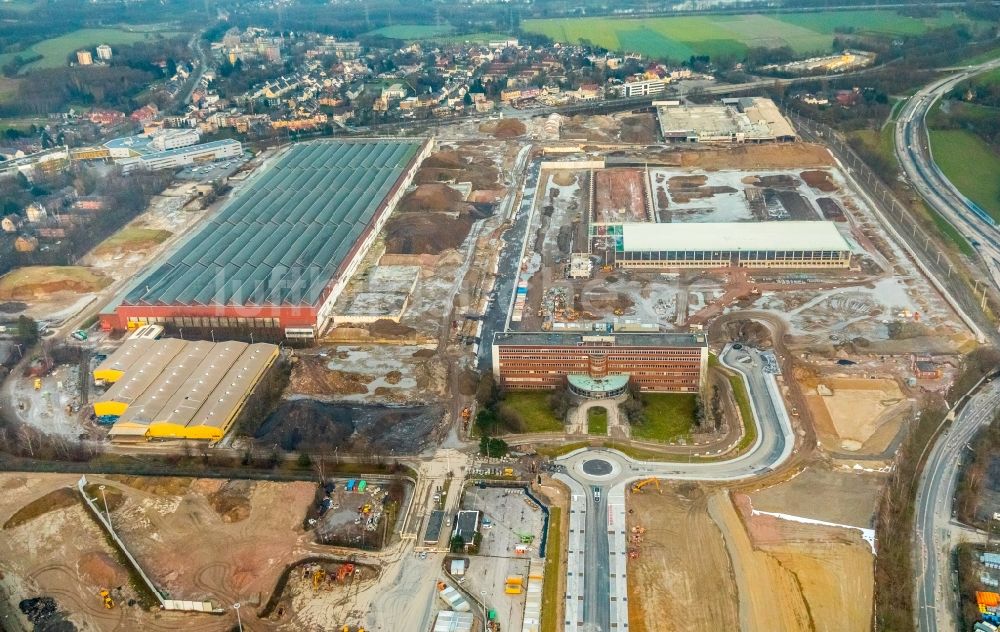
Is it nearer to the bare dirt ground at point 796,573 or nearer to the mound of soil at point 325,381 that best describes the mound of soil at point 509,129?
the mound of soil at point 325,381

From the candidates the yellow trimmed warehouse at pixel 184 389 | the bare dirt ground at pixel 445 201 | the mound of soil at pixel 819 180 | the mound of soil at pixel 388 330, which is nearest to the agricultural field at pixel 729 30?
the bare dirt ground at pixel 445 201

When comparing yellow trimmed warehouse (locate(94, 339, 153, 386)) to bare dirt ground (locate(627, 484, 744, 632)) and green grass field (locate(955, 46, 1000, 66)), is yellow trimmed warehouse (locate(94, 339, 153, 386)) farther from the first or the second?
green grass field (locate(955, 46, 1000, 66))

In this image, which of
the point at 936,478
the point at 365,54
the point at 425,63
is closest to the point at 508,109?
the point at 425,63

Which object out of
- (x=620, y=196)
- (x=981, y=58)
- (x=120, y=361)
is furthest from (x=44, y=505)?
(x=981, y=58)

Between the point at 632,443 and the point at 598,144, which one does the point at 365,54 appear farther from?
the point at 632,443

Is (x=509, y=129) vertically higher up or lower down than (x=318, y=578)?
higher up

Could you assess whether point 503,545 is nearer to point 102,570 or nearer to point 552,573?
point 552,573
